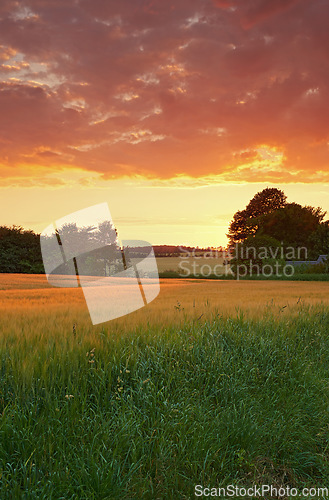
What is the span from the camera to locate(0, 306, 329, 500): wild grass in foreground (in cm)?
309

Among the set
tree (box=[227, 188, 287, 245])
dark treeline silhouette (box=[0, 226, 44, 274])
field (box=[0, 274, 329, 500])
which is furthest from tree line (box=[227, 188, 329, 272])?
field (box=[0, 274, 329, 500])

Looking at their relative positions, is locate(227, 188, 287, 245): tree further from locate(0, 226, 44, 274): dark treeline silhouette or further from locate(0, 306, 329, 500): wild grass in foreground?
locate(0, 306, 329, 500): wild grass in foreground

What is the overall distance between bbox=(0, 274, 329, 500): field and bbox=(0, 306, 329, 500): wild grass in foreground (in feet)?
0.05

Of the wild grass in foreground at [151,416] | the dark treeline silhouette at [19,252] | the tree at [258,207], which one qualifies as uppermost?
the tree at [258,207]

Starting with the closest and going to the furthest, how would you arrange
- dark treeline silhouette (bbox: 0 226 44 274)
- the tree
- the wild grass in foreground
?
the wild grass in foreground
dark treeline silhouette (bbox: 0 226 44 274)
the tree

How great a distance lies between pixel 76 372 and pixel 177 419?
126cm

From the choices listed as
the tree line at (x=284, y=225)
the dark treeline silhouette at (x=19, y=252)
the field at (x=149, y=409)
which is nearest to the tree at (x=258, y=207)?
the tree line at (x=284, y=225)

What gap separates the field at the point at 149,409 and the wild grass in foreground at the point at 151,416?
16 millimetres

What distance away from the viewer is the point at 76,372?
4.15 m

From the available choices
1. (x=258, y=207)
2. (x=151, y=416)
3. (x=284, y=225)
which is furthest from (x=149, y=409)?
(x=258, y=207)

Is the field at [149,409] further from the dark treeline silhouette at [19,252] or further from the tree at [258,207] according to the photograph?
the tree at [258,207]

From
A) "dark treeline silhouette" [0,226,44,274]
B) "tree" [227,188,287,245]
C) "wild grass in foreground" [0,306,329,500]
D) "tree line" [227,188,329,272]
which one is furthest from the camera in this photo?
"tree" [227,188,287,245]

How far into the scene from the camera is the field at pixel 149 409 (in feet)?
10.2

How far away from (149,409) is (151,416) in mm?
72
